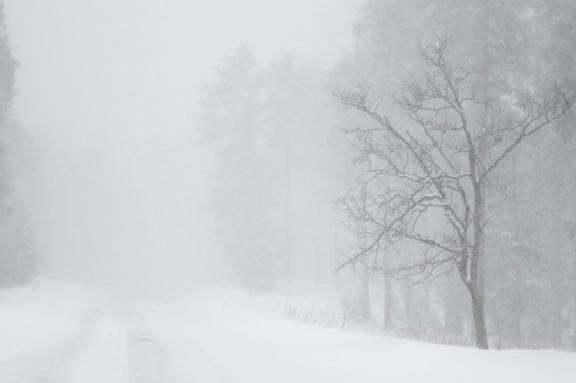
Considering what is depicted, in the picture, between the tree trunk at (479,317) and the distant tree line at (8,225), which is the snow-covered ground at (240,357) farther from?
the distant tree line at (8,225)

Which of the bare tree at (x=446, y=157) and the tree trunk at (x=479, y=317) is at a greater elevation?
the bare tree at (x=446, y=157)

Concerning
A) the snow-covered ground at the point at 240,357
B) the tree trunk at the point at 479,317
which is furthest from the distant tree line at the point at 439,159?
the snow-covered ground at the point at 240,357

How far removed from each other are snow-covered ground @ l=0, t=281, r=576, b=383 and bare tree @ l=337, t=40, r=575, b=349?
1.75 m

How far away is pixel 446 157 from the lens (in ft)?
37.4

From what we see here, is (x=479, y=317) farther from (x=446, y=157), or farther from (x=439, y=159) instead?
(x=439, y=159)

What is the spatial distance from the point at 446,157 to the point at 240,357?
647 centimetres

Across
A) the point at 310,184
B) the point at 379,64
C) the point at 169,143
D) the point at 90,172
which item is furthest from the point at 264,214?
the point at 169,143

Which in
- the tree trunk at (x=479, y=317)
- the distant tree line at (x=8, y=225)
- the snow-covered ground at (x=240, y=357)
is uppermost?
the distant tree line at (x=8, y=225)

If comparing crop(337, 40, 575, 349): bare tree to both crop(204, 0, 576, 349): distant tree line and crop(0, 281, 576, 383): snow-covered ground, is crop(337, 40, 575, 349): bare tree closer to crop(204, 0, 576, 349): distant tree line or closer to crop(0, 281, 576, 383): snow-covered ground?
crop(204, 0, 576, 349): distant tree line

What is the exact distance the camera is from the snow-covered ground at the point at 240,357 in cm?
830

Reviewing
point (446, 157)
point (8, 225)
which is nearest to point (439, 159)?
point (446, 157)

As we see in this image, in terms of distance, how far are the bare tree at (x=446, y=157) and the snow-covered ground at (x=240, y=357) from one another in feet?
5.73

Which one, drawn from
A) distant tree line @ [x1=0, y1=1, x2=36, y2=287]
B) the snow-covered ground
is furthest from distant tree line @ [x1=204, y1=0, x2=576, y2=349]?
distant tree line @ [x1=0, y1=1, x2=36, y2=287]

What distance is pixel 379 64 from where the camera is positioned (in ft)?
74.1
